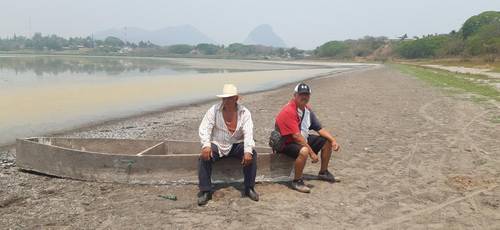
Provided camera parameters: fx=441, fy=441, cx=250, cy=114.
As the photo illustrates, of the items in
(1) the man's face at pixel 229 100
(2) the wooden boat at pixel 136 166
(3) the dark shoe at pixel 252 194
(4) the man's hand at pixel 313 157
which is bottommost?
(3) the dark shoe at pixel 252 194

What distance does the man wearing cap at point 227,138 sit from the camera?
244 inches

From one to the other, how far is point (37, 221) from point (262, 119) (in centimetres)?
956

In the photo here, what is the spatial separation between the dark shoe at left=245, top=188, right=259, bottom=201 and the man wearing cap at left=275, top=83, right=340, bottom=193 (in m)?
0.73

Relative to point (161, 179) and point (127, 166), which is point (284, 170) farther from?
point (127, 166)

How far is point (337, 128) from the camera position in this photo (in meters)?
12.6

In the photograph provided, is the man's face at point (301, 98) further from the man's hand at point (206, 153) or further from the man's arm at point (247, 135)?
the man's hand at point (206, 153)

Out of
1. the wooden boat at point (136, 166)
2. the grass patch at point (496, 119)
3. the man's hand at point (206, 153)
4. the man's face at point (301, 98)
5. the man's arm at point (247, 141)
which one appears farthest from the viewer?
the grass patch at point (496, 119)

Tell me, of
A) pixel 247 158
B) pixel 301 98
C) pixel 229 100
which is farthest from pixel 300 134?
pixel 229 100

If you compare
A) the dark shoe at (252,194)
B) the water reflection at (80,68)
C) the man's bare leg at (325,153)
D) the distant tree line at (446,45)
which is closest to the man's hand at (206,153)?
the dark shoe at (252,194)

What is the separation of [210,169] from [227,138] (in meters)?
0.50

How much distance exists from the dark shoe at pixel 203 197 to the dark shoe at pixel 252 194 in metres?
0.55

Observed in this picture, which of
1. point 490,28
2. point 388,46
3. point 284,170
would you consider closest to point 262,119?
point 284,170

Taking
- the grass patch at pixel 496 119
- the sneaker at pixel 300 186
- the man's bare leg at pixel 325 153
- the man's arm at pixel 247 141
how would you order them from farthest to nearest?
the grass patch at pixel 496 119 → the man's bare leg at pixel 325 153 → the sneaker at pixel 300 186 → the man's arm at pixel 247 141

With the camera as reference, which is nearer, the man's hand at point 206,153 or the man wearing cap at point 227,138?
the man's hand at point 206,153
